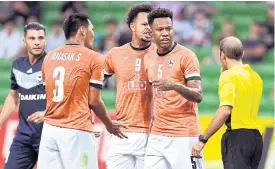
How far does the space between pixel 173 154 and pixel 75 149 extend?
3.51 ft

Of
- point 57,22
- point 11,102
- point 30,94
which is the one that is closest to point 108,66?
point 30,94

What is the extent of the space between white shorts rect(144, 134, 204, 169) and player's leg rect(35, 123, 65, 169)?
1.03 meters

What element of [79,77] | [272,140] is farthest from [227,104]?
[272,140]

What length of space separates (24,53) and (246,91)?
9.76 metres

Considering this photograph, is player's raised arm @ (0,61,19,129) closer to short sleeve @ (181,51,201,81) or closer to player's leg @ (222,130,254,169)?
short sleeve @ (181,51,201,81)

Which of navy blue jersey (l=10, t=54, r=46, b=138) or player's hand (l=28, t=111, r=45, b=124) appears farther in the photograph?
navy blue jersey (l=10, t=54, r=46, b=138)

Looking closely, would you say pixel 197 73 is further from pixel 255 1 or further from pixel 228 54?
pixel 255 1

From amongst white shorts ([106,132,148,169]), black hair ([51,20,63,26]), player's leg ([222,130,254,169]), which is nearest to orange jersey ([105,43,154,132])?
white shorts ([106,132,148,169])

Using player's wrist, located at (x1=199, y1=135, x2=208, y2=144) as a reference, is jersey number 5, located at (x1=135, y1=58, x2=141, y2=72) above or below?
above

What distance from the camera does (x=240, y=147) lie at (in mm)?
8914

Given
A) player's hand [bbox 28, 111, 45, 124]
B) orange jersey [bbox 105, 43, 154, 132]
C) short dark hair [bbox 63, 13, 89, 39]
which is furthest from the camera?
orange jersey [bbox 105, 43, 154, 132]

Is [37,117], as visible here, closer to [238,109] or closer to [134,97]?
[134,97]

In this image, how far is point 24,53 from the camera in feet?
58.6

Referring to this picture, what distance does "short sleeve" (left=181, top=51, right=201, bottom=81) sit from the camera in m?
8.74
